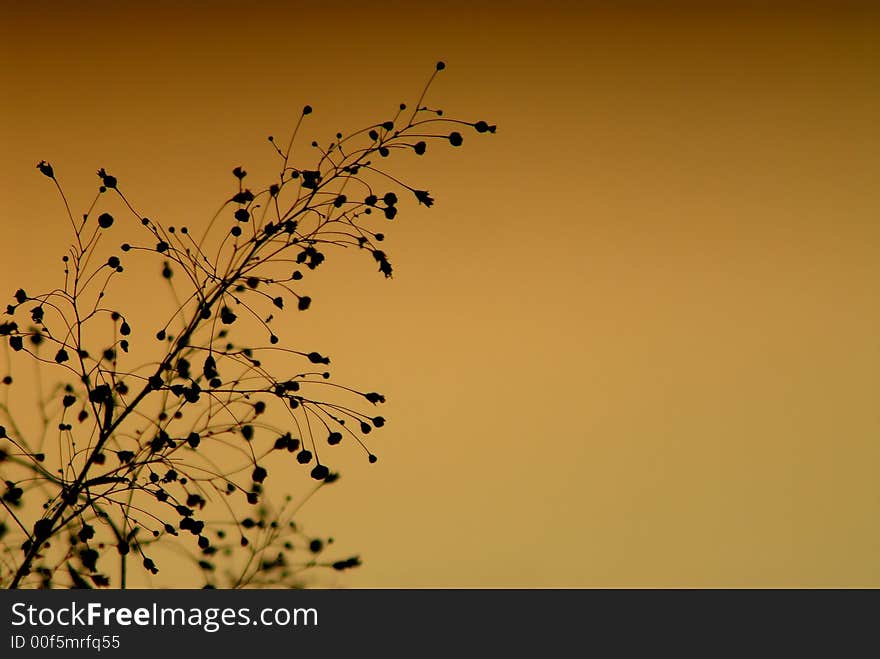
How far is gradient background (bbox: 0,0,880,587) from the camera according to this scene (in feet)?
5.93

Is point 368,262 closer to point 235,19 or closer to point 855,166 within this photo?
point 235,19

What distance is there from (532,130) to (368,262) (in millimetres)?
400

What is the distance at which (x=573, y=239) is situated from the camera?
6.09ft

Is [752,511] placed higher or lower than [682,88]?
lower

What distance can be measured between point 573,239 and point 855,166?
1.85 ft

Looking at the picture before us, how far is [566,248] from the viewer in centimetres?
185

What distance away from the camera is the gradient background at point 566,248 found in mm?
1807

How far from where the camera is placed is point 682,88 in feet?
6.17
